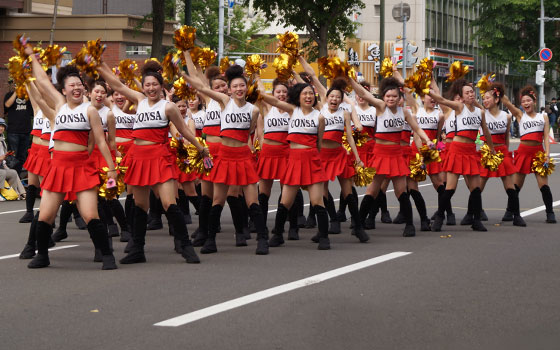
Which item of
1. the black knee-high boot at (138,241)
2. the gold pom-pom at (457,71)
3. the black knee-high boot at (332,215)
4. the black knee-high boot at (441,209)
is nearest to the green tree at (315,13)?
the gold pom-pom at (457,71)

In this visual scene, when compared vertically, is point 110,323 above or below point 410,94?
below

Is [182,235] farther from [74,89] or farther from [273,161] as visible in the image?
[273,161]

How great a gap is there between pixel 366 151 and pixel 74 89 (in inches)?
216

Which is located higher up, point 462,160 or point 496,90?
point 496,90

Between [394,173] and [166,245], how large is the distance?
285 cm

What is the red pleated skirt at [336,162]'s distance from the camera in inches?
516

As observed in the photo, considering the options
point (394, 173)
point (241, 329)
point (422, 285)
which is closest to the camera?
point (241, 329)

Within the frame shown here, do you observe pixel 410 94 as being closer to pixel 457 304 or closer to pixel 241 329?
pixel 457 304

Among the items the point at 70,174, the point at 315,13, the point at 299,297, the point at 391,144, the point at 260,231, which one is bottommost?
the point at 299,297

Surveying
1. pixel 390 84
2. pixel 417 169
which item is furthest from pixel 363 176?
pixel 390 84

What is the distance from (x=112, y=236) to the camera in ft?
43.7

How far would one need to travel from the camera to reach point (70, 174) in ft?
33.5

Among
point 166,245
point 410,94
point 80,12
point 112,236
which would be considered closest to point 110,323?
point 166,245

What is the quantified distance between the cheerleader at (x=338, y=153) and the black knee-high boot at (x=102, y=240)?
3.19 meters
